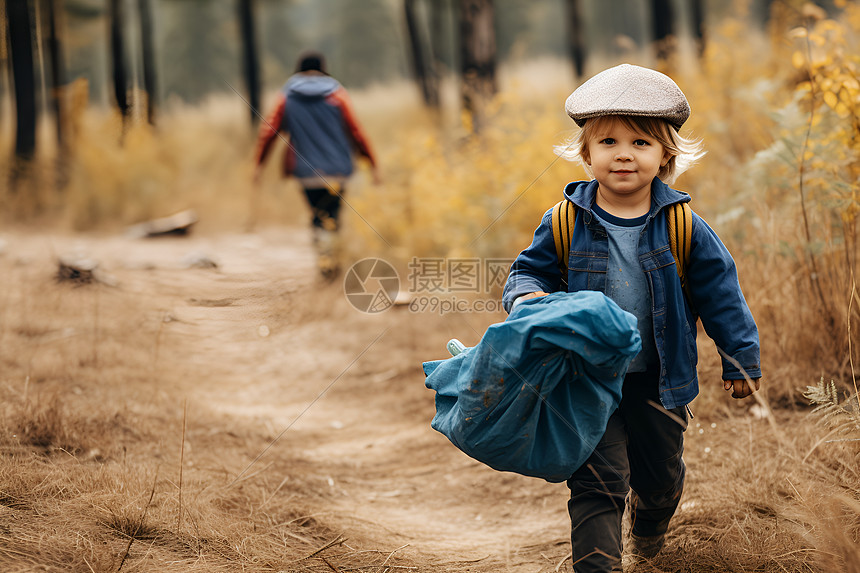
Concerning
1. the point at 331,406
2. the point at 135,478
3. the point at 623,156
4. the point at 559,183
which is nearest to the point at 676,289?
the point at 623,156

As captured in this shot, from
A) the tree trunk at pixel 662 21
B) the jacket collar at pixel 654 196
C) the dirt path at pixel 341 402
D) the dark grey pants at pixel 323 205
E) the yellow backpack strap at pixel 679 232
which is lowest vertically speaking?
the dirt path at pixel 341 402

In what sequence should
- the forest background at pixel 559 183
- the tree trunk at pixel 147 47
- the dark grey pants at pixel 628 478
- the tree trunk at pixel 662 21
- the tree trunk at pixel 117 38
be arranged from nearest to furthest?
the dark grey pants at pixel 628 478 < the forest background at pixel 559 183 < the tree trunk at pixel 662 21 < the tree trunk at pixel 117 38 < the tree trunk at pixel 147 47

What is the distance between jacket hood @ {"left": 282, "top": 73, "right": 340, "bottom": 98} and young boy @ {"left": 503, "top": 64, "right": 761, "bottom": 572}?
16.6 feet

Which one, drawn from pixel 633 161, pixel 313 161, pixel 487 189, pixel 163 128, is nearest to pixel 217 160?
pixel 163 128

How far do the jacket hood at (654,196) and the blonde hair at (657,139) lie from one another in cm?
11

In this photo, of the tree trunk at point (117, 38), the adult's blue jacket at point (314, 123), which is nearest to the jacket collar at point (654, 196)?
the adult's blue jacket at point (314, 123)

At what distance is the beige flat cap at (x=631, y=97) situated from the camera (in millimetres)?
2127

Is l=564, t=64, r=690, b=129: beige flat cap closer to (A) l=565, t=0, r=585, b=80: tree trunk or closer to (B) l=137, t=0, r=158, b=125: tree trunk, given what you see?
(A) l=565, t=0, r=585, b=80: tree trunk

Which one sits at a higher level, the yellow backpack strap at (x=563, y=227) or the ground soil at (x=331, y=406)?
the yellow backpack strap at (x=563, y=227)

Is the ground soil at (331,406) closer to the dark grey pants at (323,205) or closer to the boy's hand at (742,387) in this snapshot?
the dark grey pants at (323,205)

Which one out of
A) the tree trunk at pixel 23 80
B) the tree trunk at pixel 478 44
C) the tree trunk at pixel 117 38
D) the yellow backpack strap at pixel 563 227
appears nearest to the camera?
the yellow backpack strap at pixel 563 227

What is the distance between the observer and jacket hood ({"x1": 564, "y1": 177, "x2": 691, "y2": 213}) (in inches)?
87.0

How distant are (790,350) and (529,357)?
7.53ft

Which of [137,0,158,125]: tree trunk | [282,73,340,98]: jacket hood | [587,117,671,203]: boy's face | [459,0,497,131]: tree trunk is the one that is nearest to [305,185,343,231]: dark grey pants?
[282,73,340,98]: jacket hood
